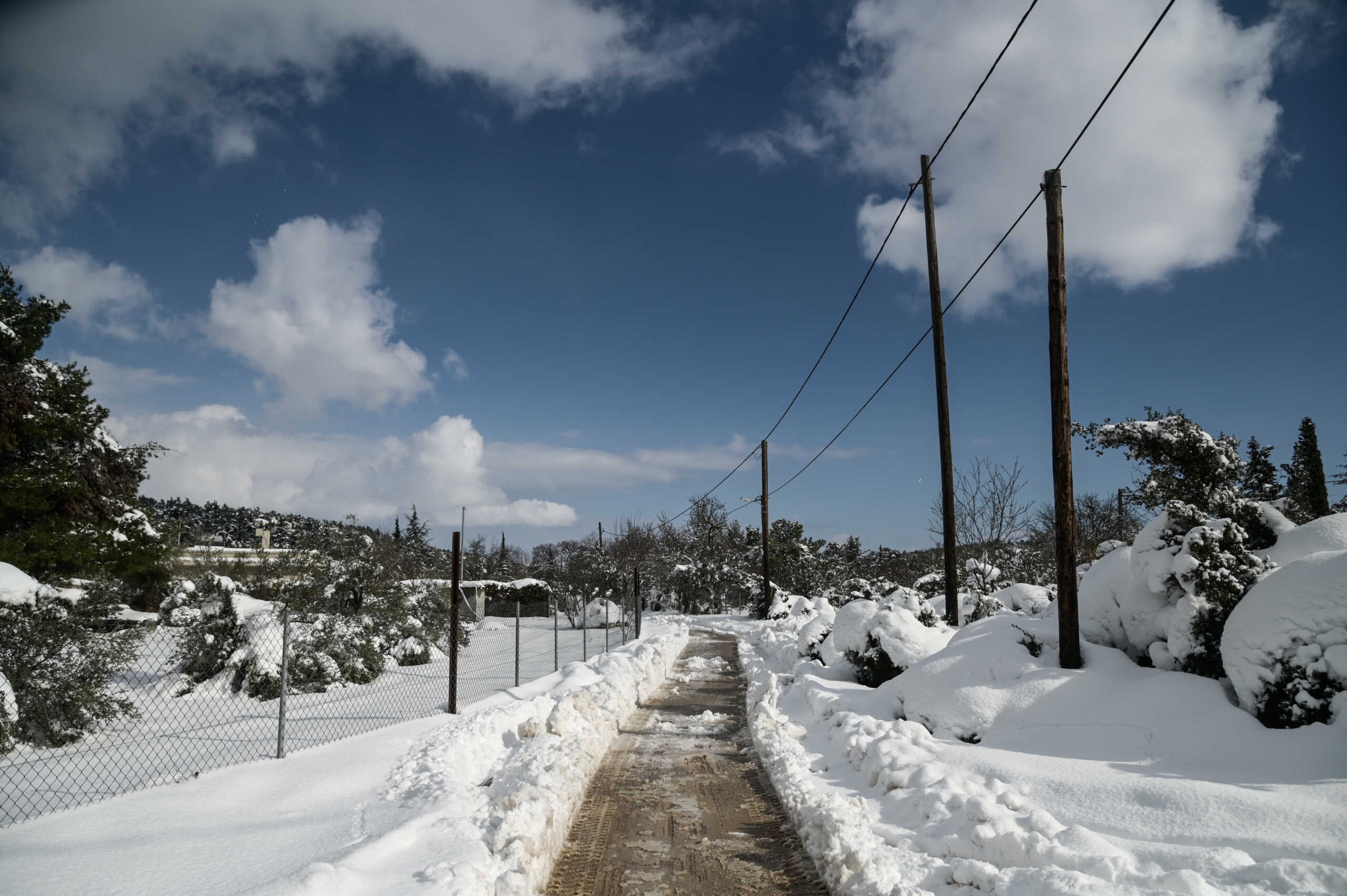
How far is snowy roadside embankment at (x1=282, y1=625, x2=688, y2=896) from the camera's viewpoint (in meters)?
3.94

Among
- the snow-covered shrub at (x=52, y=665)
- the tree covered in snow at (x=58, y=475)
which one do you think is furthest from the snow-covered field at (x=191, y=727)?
the tree covered in snow at (x=58, y=475)

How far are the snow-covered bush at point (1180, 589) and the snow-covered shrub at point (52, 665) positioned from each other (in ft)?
39.6

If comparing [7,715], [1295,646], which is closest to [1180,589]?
[1295,646]

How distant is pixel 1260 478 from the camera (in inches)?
768

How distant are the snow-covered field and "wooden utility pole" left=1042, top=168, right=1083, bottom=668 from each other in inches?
313

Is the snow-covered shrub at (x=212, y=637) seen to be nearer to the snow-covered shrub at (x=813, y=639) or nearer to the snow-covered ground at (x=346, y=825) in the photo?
the snow-covered ground at (x=346, y=825)

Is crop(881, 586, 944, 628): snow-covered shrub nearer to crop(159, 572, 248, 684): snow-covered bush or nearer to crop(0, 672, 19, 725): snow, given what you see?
crop(159, 572, 248, 684): snow-covered bush

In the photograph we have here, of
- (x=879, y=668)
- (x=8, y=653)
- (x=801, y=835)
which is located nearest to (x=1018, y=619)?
(x=879, y=668)

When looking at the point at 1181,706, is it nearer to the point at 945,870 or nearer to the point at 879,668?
the point at 945,870

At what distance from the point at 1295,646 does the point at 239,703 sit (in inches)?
534

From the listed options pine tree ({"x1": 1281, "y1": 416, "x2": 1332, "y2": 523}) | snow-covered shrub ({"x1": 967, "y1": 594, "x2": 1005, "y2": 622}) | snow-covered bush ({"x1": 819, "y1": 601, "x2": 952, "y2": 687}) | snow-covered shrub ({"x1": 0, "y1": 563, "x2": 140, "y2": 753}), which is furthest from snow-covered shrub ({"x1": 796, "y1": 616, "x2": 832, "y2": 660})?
pine tree ({"x1": 1281, "y1": 416, "x2": 1332, "y2": 523})

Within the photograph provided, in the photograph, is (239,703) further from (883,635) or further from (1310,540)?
(1310,540)

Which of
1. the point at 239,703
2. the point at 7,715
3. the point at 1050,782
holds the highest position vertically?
the point at 7,715

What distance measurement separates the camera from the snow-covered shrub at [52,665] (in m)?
7.80
